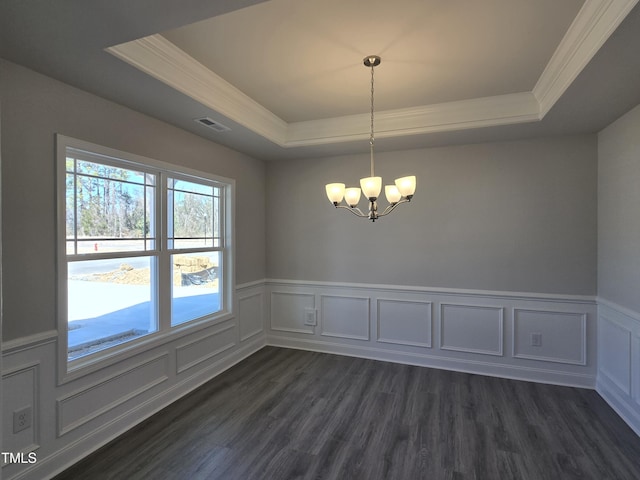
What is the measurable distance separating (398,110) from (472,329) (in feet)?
8.27

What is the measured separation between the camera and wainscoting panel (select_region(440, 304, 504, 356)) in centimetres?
365

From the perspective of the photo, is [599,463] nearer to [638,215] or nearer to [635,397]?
[635,397]

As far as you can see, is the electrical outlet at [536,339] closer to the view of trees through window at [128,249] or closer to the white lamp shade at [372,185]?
the white lamp shade at [372,185]

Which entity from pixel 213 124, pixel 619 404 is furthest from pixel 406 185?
pixel 619 404

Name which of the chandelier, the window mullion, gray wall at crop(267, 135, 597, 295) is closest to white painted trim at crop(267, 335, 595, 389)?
gray wall at crop(267, 135, 597, 295)

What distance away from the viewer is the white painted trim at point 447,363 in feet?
11.2

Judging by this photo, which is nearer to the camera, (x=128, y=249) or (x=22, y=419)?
(x=22, y=419)

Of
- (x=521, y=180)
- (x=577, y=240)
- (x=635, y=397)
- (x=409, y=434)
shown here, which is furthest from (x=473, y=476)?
(x=521, y=180)

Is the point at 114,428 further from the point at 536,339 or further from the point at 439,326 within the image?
the point at 536,339

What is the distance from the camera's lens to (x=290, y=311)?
4.54 metres

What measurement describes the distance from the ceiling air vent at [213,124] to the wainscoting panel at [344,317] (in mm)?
2364

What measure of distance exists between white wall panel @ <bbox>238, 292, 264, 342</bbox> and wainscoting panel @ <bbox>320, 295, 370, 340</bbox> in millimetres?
843

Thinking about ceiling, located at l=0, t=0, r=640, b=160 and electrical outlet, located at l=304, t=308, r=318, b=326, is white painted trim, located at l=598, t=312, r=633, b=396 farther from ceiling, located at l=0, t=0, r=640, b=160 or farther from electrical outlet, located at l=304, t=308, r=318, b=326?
electrical outlet, located at l=304, t=308, r=318, b=326

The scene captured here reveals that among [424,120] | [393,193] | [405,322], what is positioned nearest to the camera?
[393,193]
